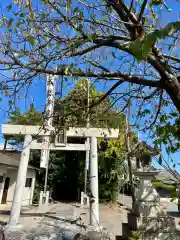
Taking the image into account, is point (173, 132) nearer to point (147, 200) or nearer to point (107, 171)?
point (147, 200)

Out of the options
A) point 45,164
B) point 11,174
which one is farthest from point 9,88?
point 11,174

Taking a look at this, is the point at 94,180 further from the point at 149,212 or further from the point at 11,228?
the point at 149,212

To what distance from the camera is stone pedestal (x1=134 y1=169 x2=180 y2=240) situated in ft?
9.88

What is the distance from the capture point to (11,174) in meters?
14.9

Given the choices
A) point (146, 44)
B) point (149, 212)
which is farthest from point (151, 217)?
point (146, 44)

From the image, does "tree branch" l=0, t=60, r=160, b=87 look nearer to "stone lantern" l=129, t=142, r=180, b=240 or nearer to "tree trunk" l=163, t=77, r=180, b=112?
"tree trunk" l=163, t=77, r=180, b=112

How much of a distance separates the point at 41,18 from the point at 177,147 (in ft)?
7.45

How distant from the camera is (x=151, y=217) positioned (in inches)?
129

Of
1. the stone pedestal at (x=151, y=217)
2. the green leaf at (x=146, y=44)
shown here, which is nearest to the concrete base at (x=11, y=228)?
the stone pedestal at (x=151, y=217)

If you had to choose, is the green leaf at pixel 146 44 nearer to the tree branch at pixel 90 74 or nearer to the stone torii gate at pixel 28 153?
the tree branch at pixel 90 74

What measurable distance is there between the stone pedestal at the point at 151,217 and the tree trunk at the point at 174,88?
7.04 ft

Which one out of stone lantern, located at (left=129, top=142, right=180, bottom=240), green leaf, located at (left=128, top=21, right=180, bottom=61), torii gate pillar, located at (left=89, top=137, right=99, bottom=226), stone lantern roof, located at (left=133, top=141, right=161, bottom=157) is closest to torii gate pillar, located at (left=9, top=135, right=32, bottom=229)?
torii gate pillar, located at (left=89, top=137, right=99, bottom=226)

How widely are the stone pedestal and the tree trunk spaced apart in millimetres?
2146

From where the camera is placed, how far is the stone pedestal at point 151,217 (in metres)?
3.01
